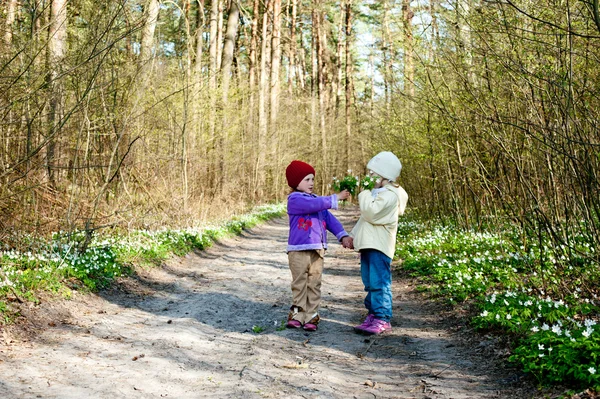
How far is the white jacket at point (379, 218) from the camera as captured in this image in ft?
19.8

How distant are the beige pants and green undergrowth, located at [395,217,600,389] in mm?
1762

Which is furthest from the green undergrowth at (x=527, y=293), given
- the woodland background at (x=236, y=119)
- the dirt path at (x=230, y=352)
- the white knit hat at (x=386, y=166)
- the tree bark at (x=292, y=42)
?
the tree bark at (x=292, y=42)

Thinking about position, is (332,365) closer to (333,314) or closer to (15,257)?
(333,314)

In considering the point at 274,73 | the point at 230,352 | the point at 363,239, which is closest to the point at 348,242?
the point at 363,239

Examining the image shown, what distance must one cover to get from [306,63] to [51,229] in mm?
43046

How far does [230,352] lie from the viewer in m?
5.30

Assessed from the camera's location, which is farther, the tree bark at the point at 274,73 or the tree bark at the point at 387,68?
the tree bark at the point at 274,73

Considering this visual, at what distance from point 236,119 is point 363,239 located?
16376mm

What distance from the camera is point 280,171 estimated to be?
1225 inches

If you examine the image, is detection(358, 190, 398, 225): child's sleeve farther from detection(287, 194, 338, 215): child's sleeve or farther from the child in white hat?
detection(287, 194, 338, 215): child's sleeve

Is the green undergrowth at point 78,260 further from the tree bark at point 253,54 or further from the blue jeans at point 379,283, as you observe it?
the tree bark at point 253,54

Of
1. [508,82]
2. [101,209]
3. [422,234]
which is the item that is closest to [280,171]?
[422,234]

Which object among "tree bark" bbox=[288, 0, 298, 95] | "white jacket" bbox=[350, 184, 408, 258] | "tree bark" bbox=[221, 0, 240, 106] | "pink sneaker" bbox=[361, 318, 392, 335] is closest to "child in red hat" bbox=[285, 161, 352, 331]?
"white jacket" bbox=[350, 184, 408, 258]

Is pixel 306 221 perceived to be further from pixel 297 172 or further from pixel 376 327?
pixel 376 327
